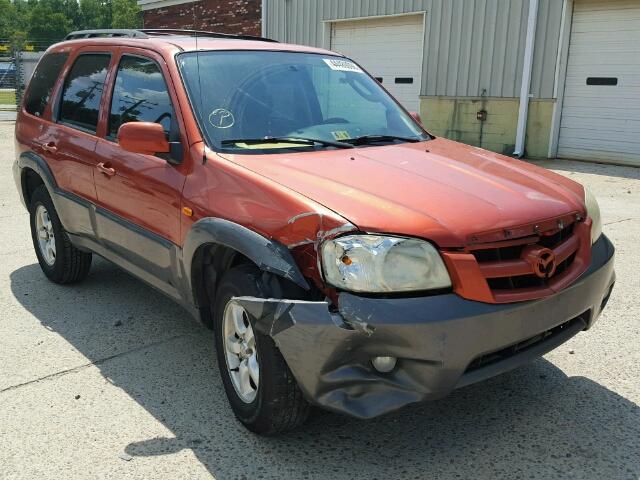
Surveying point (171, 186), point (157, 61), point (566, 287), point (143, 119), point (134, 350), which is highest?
point (157, 61)

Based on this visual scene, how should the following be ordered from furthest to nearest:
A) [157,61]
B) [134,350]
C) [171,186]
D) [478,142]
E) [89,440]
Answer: [478,142]
[134,350]
[157,61]
[171,186]
[89,440]

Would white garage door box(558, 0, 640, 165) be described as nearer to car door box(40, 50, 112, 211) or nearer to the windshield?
the windshield

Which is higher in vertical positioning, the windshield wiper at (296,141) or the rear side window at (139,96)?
the rear side window at (139,96)

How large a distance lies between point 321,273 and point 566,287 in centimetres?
107

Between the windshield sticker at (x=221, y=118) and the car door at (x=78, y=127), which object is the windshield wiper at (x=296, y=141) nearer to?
the windshield sticker at (x=221, y=118)

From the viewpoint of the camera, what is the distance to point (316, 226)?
8.46 ft

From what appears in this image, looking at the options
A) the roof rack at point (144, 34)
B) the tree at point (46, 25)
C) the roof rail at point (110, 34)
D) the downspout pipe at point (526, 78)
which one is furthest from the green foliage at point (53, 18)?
the roof rack at point (144, 34)

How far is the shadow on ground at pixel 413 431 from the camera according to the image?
2766 mm

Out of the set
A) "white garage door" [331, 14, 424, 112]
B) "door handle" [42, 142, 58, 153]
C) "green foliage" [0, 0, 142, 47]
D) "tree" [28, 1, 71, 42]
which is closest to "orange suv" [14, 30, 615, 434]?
"door handle" [42, 142, 58, 153]

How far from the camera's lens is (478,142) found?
13430mm

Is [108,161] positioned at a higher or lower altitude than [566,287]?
higher

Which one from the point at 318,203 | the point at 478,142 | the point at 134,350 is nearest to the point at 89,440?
the point at 134,350

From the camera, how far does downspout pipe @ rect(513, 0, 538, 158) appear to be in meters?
11.8

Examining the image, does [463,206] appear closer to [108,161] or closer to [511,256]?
[511,256]
